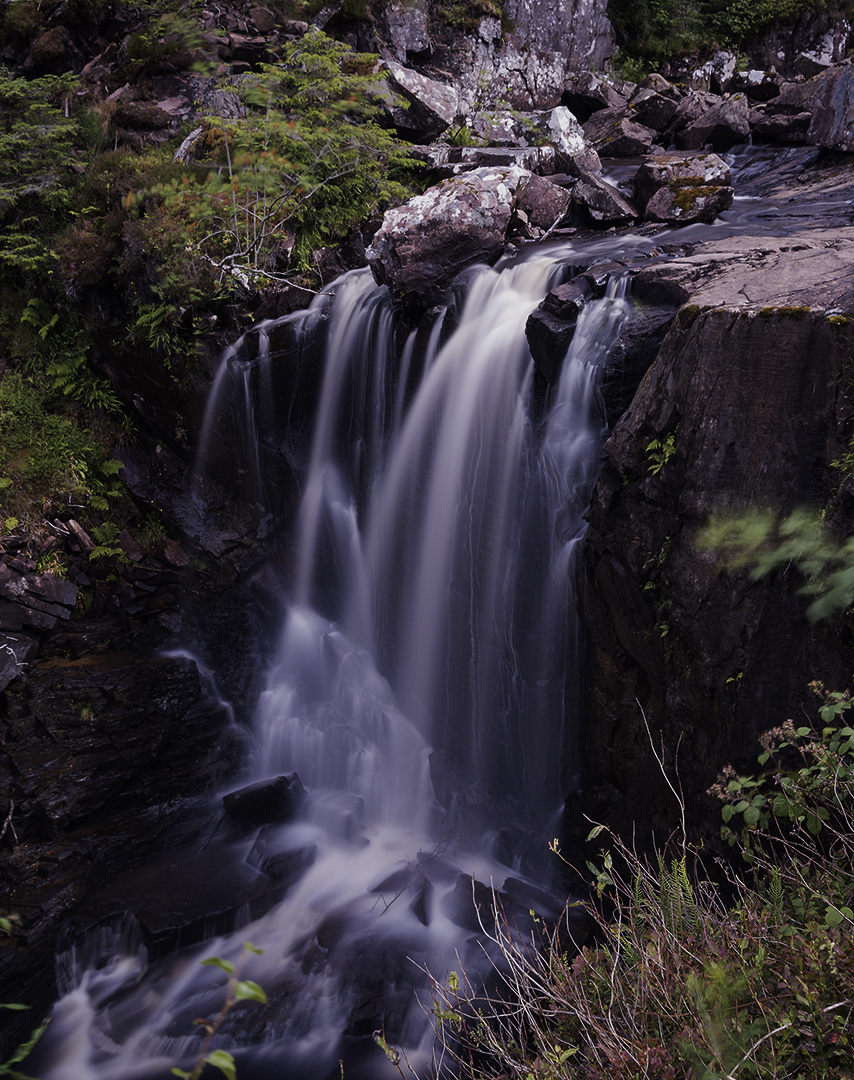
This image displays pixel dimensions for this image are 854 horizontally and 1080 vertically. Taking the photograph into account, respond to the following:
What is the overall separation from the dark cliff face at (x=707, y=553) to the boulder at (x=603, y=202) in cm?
485

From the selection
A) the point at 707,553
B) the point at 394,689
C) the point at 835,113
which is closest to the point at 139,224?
the point at 394,689

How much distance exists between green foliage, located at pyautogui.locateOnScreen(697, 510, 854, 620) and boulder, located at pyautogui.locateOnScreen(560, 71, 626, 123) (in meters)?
12.3

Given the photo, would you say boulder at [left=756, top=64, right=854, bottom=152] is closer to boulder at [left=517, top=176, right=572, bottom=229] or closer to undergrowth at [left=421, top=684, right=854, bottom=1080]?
boulder at [left=517, top=176, right=572, bottom=229]

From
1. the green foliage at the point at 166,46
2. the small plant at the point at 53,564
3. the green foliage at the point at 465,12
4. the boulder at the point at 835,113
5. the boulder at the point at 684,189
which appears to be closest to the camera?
the small plant at the point at 53,564

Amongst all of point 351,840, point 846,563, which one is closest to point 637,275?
point 846,563

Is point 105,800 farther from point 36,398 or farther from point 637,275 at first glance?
point 637,275

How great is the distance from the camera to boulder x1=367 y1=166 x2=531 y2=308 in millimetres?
6973

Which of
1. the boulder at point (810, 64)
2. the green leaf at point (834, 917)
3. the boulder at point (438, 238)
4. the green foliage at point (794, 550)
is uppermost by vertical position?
the boulder at point (810, 64)

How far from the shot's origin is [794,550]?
3631 millimetres

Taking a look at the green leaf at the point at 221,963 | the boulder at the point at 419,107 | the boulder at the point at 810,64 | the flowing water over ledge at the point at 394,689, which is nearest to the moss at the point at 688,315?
the flowing water over ledge at the point at 394,689

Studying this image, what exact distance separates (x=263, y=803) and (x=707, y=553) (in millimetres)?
5092

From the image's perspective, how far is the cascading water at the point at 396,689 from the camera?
4.98 meters

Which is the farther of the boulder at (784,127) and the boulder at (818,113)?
the boulder at (784,127)

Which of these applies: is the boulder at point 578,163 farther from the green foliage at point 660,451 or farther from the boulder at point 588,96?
the green foliage at point 660,451
